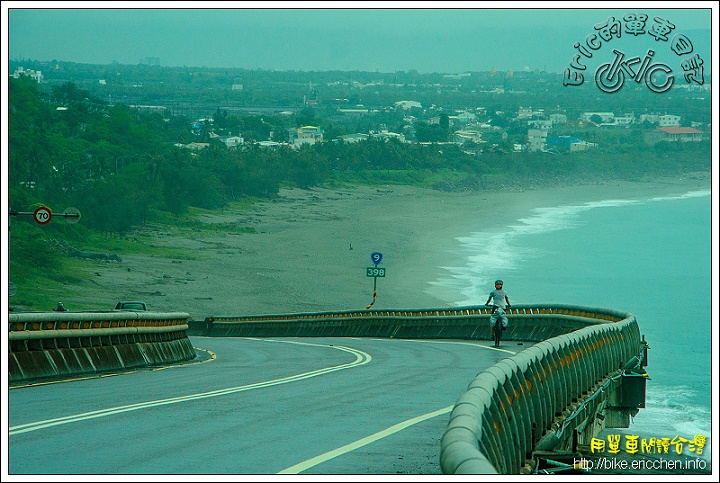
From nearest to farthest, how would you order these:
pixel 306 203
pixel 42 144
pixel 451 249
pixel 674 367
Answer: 1. pixel 674 367
2. pixel 451 249
3. pixel 42 144
4. pixel 306 203

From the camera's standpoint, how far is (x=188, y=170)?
447 ft

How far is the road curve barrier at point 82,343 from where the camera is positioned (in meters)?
19.0

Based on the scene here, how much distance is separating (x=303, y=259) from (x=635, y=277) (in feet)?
99.9

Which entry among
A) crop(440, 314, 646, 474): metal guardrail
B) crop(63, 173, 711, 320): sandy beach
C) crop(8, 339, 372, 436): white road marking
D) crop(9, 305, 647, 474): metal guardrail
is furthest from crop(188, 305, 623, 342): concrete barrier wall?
crop(63, 173, 711, 320): sandy beach

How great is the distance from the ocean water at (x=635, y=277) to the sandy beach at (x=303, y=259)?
3960 millimetres

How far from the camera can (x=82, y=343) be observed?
21.5 metres

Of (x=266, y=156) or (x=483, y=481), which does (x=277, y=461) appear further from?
(x=266, y=156)

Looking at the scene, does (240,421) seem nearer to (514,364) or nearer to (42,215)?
(514,364)

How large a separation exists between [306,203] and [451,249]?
143ft

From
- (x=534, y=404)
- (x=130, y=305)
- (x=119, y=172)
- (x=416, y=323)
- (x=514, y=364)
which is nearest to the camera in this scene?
(x=514, y=364)

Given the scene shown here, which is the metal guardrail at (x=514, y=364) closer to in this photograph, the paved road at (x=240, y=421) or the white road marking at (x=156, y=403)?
the paved road at (x=240, y=421)

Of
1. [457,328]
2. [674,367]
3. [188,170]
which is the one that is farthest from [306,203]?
[457,328]

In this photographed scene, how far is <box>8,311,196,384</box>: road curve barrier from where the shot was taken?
18984mm

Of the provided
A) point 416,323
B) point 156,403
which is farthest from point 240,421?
point 416,323
